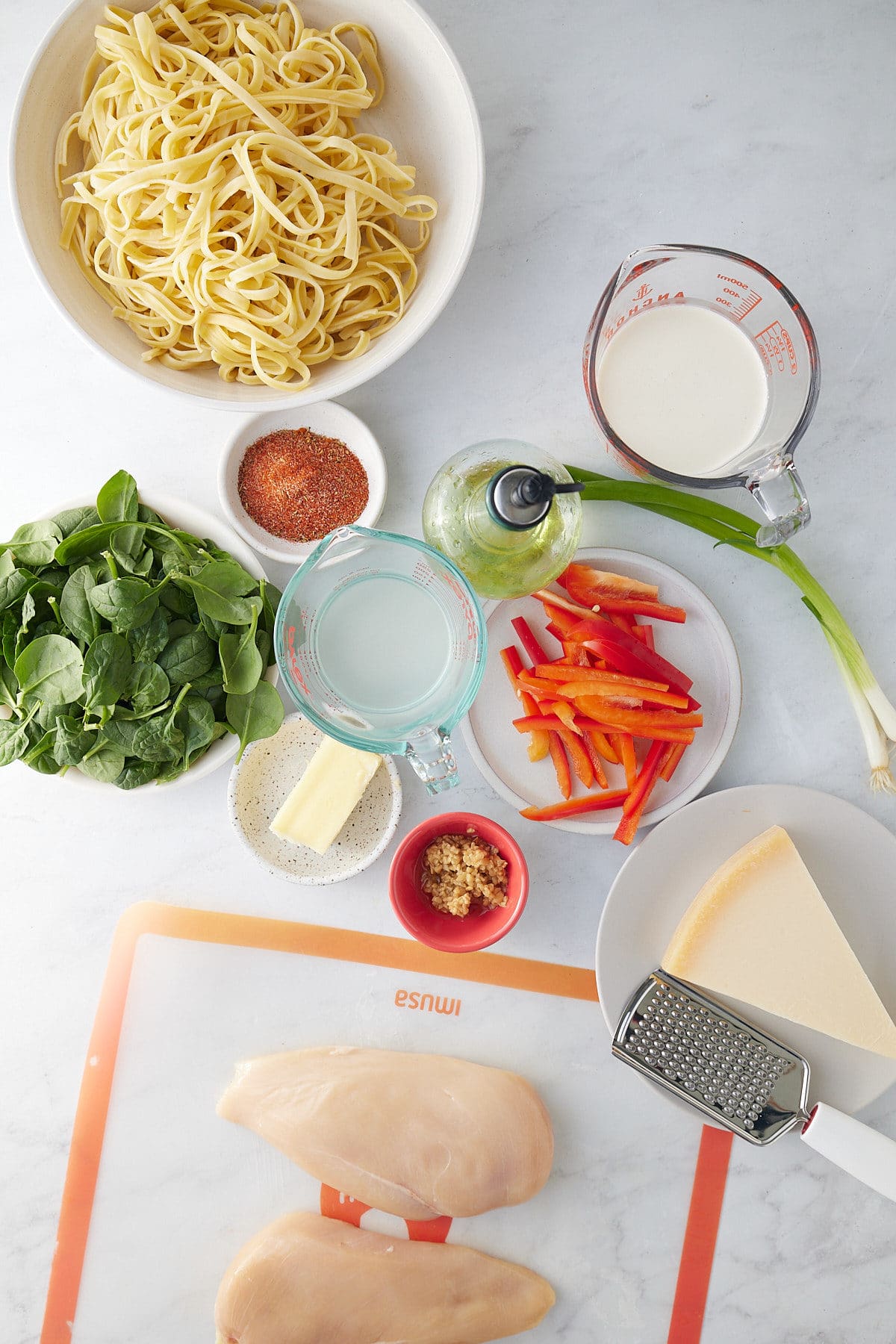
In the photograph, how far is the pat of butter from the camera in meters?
1.31

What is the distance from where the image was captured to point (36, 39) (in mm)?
1377

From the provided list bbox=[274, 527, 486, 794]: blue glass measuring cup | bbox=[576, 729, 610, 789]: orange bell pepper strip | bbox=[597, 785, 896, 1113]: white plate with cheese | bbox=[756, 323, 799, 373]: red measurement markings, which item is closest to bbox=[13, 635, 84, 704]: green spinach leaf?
bbox=[274, 527, 486, 794]: blue glass measuring cup

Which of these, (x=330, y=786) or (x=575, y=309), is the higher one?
(x=575, y=309)

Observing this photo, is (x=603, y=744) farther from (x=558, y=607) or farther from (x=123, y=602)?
(x=123, y=602)

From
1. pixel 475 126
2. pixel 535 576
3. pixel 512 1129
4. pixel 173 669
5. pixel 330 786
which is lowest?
pixel 512 1129

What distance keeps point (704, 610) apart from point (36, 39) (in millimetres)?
1403

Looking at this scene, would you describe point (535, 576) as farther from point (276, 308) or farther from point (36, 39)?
point (36, 39)

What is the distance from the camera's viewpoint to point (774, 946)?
1.30 metres

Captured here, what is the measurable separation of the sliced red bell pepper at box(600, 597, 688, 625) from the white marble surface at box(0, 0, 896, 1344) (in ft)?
0.33

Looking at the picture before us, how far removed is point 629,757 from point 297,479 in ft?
2.14

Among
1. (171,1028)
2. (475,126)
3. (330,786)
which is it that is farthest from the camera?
(171,1028)

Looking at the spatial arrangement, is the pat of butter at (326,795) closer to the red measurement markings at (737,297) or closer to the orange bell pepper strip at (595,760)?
the orange bell pepper strip at (595,760)

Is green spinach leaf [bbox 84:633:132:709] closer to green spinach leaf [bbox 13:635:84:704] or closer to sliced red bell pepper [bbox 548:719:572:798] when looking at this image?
green spinach leaf [bbox 13:635:84:704]

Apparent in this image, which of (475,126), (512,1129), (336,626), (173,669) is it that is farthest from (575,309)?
(512,1129)
